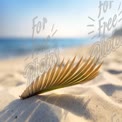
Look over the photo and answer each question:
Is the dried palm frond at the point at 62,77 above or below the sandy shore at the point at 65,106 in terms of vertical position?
above

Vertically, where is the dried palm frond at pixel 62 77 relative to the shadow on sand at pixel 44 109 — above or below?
above

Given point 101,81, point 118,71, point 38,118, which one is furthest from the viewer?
point 118,71

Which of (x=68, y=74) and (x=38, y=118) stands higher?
(x=68, y=74)

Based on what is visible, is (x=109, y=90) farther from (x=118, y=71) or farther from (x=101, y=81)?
(x=118, y=71)

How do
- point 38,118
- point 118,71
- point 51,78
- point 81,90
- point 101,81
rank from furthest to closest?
point 118,71, point 101,81, point 81,90, point 51,78, point 38,118

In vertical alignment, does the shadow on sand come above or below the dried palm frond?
below

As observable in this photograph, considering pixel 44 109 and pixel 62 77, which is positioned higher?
pixel 62 77

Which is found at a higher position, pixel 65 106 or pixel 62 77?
pixel 62 77

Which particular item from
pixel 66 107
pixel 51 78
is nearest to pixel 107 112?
pixel 66 107
